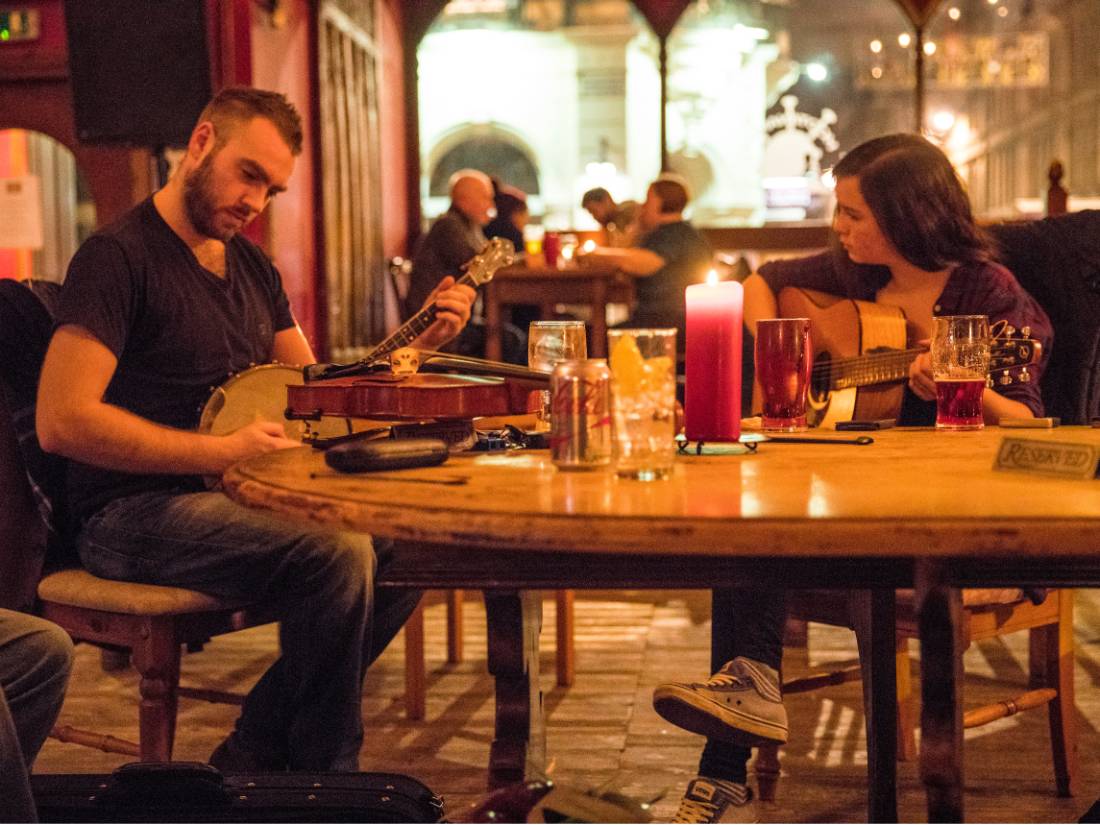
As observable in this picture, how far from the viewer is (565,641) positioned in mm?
2992

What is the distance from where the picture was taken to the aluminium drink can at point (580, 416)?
133 cm

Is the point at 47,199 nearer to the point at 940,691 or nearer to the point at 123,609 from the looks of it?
the point at 123,609

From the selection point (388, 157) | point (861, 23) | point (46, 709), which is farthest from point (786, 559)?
point (861, 23)

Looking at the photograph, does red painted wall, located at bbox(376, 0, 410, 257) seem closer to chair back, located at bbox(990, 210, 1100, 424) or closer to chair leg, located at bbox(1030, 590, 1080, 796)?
chair back, located at bbox(990, 210, 1100, 424)

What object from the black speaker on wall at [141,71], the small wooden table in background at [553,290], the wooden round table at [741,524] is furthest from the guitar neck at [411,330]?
the small wooden table in background at [553,290]

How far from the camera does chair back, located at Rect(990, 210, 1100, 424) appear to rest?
2449mm

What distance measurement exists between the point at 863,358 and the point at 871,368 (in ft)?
0.07

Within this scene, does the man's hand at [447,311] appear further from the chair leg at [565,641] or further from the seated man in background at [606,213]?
the seated man in background at [606,213]

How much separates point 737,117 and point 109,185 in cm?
957

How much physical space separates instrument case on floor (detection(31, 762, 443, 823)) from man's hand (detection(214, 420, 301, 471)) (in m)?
0.55

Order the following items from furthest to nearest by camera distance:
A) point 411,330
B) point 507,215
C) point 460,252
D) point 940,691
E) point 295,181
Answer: point 507,215, point 295,181, point 460,252, point 411,330, point 940,691

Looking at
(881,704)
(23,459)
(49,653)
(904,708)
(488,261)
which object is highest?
(488,261)

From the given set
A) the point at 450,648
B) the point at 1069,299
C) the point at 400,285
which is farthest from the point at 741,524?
the point at 400,285

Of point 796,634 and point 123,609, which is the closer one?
point 123,609
